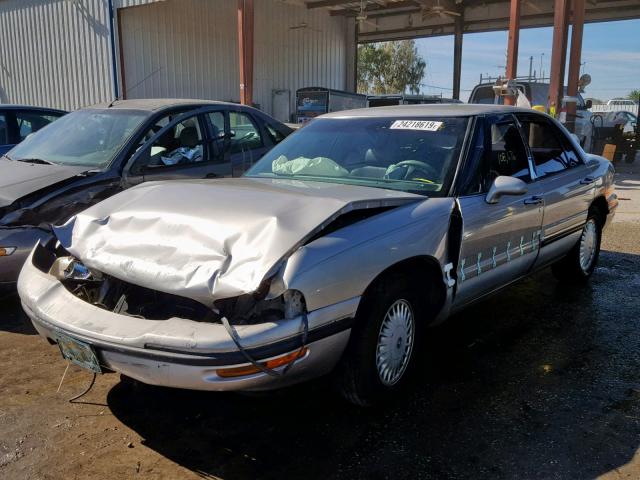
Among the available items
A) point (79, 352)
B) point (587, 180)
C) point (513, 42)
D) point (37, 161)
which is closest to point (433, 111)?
point (587, 180)

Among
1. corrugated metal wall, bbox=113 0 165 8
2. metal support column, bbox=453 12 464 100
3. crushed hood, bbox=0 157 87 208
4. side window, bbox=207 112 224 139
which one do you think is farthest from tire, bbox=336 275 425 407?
metal support column, bbox=453 12 464 100

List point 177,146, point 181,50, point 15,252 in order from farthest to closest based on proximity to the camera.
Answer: point 181,50 < point 177,146 < point 15,252

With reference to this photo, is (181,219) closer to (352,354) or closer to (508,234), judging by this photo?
(352,354)

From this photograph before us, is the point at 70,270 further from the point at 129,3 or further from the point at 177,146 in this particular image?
the point at 129,3

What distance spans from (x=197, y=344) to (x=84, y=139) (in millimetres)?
3922

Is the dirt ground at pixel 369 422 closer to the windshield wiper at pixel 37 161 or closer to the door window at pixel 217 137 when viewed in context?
the windshield wiper at pixel 37 161

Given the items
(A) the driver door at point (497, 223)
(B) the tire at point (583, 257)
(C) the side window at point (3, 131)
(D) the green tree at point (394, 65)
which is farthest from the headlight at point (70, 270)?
(D) the green tree at point (394, 65)

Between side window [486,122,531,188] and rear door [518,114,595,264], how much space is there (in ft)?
0.42

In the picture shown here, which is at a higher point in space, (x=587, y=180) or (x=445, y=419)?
(x=587, y=180)

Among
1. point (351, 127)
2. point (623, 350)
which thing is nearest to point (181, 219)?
point (351, 127)

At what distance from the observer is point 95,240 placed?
2.86 meters

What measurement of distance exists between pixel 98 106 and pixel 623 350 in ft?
17.7

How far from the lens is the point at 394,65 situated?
153 feet

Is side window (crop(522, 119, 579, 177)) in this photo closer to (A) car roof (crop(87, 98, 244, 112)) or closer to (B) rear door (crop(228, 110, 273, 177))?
(B) rear door (crop(228, 110, 273, 177))
